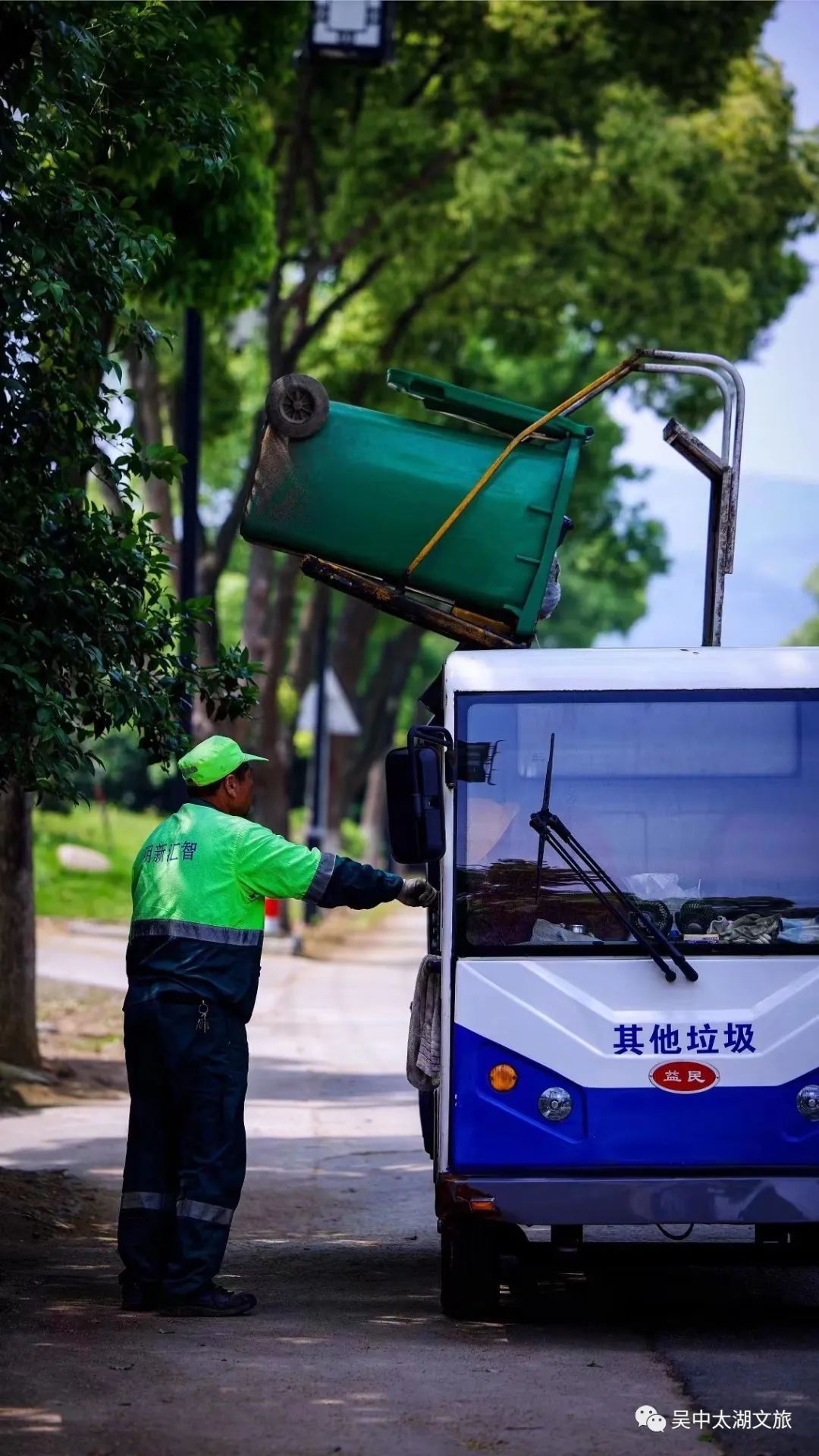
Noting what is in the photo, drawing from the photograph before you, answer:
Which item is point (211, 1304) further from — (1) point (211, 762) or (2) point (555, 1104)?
(1) point (211, 762)

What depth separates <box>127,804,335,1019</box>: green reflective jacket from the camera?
24.9 feet

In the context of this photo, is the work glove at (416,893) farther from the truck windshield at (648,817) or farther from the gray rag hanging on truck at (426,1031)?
the truck windshield at (648,817)

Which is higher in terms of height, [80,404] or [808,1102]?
[80,404]

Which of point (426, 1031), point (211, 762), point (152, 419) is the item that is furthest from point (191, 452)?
point (426, 1031)

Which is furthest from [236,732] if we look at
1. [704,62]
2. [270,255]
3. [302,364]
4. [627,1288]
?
[627,1288]

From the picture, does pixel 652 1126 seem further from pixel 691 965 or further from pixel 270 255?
pixel 270 255

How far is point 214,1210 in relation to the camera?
7.55 meters

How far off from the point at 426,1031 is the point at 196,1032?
2.59 ft

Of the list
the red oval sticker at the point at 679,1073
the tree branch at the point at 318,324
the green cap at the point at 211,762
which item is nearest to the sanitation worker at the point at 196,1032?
the green cap at the point at 211,762

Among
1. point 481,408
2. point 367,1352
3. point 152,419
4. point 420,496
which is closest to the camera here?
point 367,1352

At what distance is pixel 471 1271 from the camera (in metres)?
7.50

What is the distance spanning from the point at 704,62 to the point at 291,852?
59.1 ft

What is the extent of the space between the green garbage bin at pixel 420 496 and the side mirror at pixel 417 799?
3.29 ft

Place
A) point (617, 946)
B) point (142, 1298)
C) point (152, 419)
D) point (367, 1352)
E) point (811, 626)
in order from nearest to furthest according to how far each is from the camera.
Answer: point (367, 1352), point (617, 946), point (142, 1298), point (152, 419), point (811, 626)
